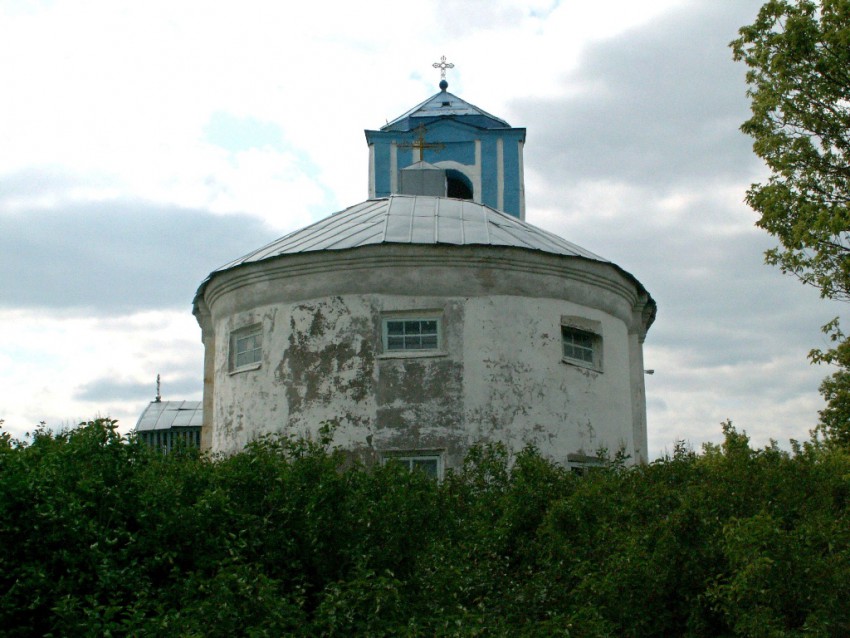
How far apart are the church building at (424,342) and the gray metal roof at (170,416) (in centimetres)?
1836

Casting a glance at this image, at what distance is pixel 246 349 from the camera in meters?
16.8

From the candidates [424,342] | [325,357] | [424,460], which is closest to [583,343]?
[424,342]

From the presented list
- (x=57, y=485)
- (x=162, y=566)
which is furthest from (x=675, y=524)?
(x=57, y=485)

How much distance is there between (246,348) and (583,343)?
508cm

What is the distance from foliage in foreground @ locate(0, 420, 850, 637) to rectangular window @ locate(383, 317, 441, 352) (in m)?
3.37

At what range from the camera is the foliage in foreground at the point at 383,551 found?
9.49m

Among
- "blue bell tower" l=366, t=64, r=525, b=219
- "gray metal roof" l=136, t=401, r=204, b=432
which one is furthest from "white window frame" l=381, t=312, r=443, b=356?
"gray metal roof" l=136, t=401, r=204, b=432

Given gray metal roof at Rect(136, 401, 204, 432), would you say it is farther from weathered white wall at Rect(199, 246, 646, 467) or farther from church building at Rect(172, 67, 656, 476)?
weathered white wall at Rect(199, 246, 646, 467)

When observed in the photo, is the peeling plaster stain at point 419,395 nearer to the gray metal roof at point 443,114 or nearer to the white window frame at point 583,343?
the white window frame at point 583,343

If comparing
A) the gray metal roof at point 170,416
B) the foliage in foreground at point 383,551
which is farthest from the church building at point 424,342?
the gray metal roof at point 170,416

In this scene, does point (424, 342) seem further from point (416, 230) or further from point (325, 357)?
point (416, 230)

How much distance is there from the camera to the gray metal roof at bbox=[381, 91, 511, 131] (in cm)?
3275

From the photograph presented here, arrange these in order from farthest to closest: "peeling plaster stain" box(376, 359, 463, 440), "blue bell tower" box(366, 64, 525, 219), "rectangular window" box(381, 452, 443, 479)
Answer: "blue bell tower" box(366, 64, 525, 219), "peeling plaster stain" box(376, 359, 463, 440), "rectangular window" box(381, 452, 443, 479)

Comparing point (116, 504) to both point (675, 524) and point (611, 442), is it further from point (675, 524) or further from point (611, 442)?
point (611, 442)
